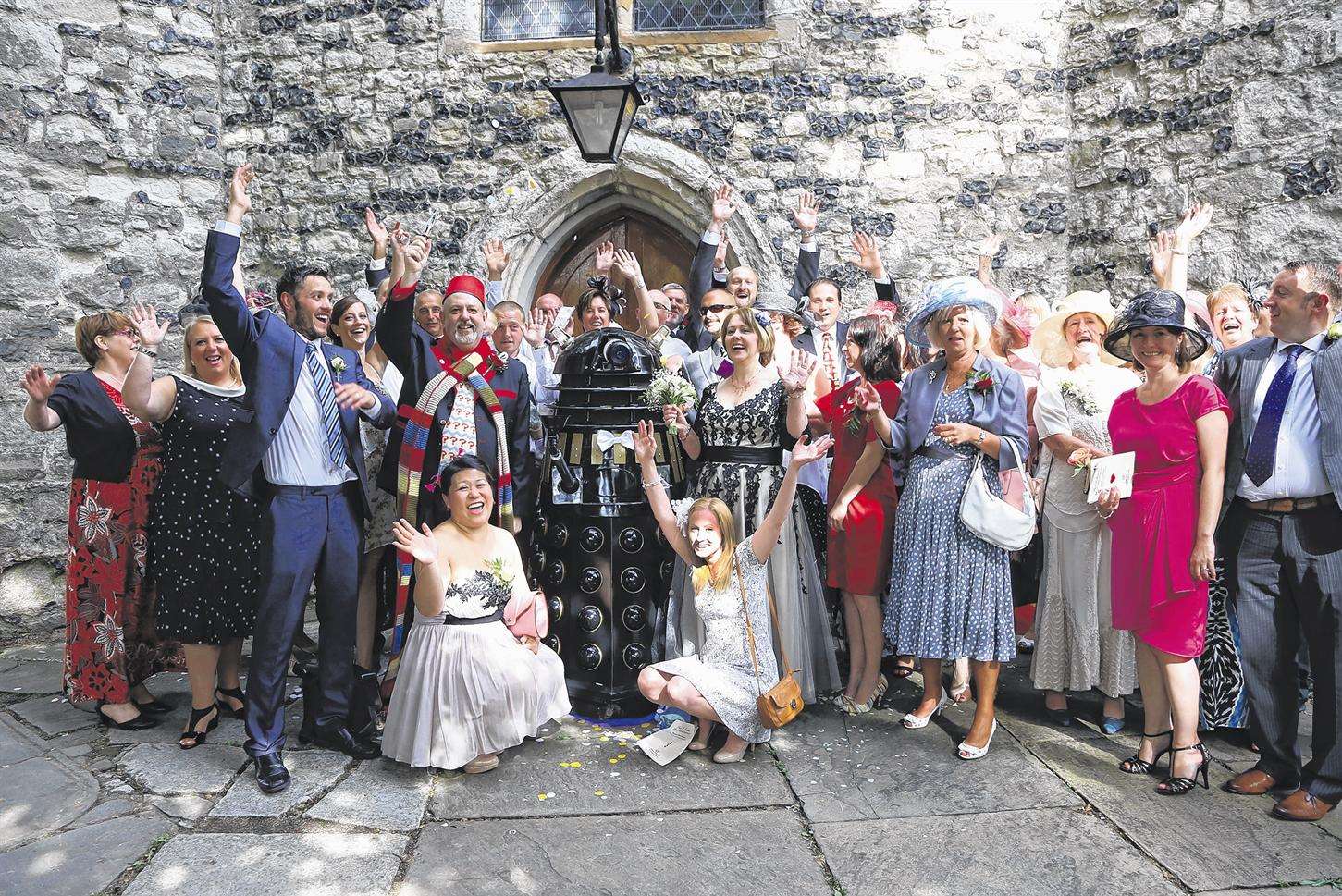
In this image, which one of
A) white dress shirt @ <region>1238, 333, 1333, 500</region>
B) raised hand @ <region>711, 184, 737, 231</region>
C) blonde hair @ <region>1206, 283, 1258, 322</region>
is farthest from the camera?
raised hand @ <region>711, 184, 737, 231</region>

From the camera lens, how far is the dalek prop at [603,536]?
400cm

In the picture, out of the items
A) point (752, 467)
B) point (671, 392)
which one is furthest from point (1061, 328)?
point (671, 392)

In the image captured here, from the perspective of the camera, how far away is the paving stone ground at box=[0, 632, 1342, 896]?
109 inches

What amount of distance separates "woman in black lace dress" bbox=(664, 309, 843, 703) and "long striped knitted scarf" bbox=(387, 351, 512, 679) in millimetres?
800

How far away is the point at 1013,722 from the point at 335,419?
10.3 ft

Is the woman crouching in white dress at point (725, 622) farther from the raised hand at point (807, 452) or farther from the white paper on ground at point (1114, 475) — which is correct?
the white paper on ground at point (1114, 475)

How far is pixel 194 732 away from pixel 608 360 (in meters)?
2.32

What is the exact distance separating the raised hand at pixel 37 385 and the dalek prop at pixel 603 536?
209cm

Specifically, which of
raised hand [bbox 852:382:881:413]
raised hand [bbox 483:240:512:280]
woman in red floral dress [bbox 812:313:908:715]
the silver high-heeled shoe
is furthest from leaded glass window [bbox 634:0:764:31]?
the silver high-heeled shoe

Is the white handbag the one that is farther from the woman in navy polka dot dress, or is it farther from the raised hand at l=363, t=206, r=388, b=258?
the woman in navy polka dot dress

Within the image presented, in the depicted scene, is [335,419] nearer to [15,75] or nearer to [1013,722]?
[1013,722]

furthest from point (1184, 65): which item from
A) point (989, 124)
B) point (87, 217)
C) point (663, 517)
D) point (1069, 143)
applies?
point (87, 217)

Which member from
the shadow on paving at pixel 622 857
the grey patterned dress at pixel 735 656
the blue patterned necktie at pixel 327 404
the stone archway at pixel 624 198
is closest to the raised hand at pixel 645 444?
the grey patterned dress at pixel 735 656

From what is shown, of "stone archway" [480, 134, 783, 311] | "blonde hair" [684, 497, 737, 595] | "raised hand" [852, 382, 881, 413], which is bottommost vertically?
"blonde hair" [684, 497, 737, 595]
